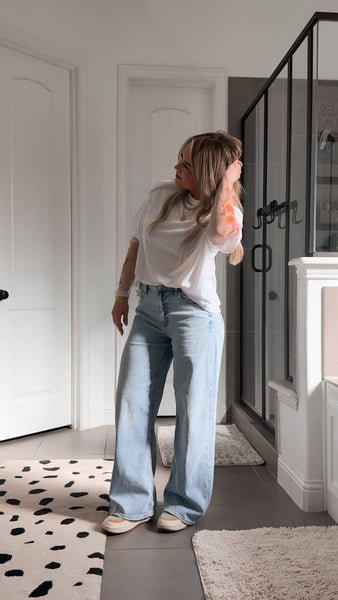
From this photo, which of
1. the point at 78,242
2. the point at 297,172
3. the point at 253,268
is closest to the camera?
the point at 297,172

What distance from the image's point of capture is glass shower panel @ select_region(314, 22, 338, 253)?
2154 mm

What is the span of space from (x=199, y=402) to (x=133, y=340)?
308 mm

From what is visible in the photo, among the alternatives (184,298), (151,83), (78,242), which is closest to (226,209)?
(184,298)

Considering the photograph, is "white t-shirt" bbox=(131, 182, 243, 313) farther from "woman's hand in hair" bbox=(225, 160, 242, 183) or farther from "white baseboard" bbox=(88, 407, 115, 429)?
"white baseboard" bbox=(88, 407, 115, 429)

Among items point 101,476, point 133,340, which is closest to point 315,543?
point 133,340

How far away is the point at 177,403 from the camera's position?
193 centimetres

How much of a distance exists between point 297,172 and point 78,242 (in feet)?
4.82

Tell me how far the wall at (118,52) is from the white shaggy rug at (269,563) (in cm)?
178

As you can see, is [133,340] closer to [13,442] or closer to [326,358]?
[326,358]

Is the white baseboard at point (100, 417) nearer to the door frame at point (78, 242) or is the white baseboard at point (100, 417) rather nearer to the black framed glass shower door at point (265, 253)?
the door frame at point (78, 242)

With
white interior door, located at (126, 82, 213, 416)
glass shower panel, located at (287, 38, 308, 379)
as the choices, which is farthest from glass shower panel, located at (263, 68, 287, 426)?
white interior door, located at (126, 82, 213, 416)

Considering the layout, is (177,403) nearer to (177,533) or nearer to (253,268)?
(177,533)

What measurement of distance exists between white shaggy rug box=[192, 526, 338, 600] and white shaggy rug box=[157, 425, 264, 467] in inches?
31.7

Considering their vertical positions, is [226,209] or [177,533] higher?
[226,209]
